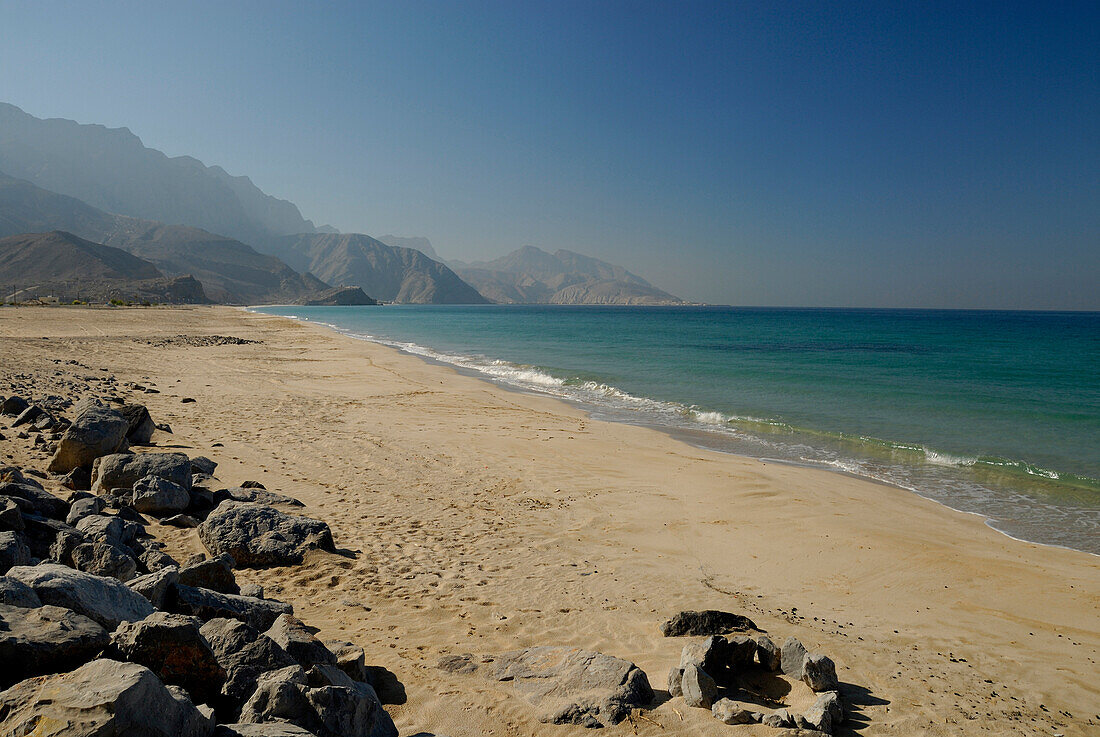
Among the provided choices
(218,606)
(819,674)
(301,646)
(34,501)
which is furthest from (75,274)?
(819,674)

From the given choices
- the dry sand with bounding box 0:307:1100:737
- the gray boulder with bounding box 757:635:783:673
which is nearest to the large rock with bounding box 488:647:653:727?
the dry sand with bounding box 0:307:1100:737

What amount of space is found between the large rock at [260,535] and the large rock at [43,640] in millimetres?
3222

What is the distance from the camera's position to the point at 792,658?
14.6 feet

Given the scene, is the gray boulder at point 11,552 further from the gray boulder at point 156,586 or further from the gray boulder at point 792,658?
the gray boulder at point 792,658

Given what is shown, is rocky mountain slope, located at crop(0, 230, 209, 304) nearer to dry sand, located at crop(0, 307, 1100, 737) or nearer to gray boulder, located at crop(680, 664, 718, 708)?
dry sand, located at crop(0, 307, 1100, 737)

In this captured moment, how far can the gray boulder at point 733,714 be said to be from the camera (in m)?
3.80

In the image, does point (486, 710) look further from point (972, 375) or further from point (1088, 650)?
point (972, 375)

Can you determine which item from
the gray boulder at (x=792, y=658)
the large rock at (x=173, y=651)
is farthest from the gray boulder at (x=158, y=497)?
the gray boulder at (x=792, y=658)

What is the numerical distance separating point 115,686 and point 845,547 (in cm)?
812

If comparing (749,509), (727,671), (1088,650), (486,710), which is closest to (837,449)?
(749,509)

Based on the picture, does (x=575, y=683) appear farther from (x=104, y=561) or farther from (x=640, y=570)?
(x=104, y=561)

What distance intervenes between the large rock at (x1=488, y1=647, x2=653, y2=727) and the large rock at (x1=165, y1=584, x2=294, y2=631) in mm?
1755

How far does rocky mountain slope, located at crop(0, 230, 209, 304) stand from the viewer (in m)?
109

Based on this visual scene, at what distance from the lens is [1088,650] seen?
17.8ft
